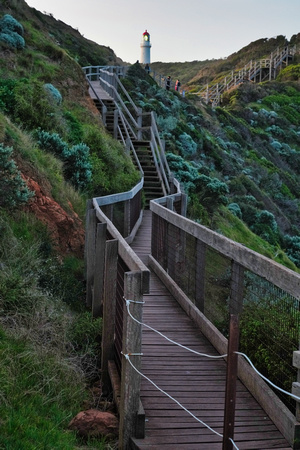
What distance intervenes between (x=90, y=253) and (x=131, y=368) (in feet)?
15.5

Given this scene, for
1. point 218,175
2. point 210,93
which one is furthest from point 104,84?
point 210,93

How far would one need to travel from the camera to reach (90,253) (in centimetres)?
905

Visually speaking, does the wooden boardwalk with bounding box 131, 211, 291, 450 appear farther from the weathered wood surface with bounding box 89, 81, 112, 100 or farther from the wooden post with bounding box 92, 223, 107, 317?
the weathered wood surface with bounding box 89, 81, 112, 100

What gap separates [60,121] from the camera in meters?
16.5

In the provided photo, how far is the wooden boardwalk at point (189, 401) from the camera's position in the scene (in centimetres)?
438

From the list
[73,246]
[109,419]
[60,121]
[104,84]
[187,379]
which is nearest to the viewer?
[109,419]

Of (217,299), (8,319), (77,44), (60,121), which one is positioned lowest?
(217,299)

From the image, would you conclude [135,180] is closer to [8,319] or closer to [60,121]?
[60,121]

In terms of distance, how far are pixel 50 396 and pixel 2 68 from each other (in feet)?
52.6

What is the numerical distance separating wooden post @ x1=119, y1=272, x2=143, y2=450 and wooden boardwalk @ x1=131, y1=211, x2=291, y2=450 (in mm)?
135

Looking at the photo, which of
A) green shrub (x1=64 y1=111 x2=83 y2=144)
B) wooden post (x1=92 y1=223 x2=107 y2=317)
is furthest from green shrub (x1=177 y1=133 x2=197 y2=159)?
wooden post (x1=92 y1=223 x2=107 y2=317)

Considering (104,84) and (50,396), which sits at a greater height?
(104,84)

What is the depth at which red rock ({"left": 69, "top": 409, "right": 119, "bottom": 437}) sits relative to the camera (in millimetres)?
4609

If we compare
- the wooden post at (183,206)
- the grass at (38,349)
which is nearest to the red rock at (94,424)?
the grass at (38,349)
